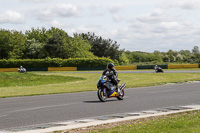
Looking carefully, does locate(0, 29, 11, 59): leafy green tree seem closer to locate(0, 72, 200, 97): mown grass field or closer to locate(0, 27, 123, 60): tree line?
locate(0, 27, 123, 60): tree line

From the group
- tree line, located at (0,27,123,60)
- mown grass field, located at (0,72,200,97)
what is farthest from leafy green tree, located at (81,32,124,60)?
mown grass field, located at (0,72,200,97)

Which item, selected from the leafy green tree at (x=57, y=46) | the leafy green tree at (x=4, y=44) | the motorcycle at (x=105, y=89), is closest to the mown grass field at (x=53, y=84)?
the motorcycle at (x=105, y=89)

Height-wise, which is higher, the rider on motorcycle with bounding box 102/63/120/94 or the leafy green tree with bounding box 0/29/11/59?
the leafy green tree with bounding box 0/29/11/59

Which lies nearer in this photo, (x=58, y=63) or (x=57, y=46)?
(x=58, y=63)

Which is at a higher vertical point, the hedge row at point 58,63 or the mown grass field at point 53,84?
the hedge row at point 58,63

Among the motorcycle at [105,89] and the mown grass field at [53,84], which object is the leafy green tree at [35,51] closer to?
the mown grass field at [53,84]

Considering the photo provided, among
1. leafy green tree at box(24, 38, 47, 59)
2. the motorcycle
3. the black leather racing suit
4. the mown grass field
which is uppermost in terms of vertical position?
leafy green tree at box(24, 38, 47, 59)

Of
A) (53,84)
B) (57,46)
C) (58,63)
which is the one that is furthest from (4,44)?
(53,84)

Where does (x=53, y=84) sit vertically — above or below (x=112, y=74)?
below

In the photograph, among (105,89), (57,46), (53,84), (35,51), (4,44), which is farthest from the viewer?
(4,44)

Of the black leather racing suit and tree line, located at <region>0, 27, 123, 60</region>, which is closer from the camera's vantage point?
the black leather racing suit

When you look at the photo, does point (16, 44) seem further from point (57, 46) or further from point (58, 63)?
point (58, 63)

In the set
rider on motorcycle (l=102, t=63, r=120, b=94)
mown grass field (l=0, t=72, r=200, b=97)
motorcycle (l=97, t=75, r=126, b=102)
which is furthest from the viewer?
mown grass field (l=0, t=72, r=200, b=97)

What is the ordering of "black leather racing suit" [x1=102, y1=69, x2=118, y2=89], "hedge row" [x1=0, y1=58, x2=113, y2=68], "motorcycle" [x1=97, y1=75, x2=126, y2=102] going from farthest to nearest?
"hedge row" [x1=0, y1=58, x2=113, y2=68], "black leather racing suit" [x1=102, y1=69, x2=118, y2=89], "motorcycle" [x1=97, y1=75, x2=126, y2=102]
